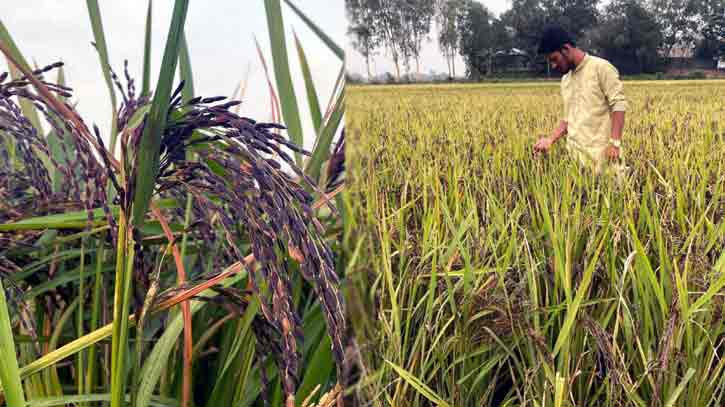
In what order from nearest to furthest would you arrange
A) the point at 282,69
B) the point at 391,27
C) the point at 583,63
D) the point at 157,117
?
the point at 157,117, the point at 282,69, the point at 391,27, the point at 583,63

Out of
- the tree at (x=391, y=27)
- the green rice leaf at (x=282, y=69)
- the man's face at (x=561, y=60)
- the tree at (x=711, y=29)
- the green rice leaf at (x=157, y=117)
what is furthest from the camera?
the tree at (x=711, y=29)

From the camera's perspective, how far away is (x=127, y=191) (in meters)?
0.28

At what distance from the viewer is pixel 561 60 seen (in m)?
0.67

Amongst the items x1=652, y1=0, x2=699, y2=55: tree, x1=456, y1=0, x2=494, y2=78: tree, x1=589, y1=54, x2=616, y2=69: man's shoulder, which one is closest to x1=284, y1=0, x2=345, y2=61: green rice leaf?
x1=456, y1=0, x2=494, y2=78: tree

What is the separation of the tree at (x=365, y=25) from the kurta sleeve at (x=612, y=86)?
314 mm

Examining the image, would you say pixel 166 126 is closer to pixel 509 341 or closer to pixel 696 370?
pixel 509 341

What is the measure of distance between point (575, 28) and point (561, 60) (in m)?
0.07

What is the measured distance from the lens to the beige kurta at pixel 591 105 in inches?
26.8

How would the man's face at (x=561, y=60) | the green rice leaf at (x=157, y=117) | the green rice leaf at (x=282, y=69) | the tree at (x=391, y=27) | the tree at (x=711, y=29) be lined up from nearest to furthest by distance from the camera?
the green rice leaf at (x=157, y=117)
the green rice leaf at (x=282, y=69)
the tree at (x=391, y=27)
the man's face at (x=561, y=60)
the tree at (x=711, y=29)

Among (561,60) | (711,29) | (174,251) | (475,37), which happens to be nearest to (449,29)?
(475,37)

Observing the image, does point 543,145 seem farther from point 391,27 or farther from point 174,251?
point 174,251

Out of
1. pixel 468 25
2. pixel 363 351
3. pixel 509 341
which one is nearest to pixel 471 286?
pixel 509 341

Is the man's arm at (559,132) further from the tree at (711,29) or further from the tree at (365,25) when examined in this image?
the tree at (365,25)

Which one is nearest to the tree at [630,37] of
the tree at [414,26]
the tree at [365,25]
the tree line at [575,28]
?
the tree line at [575,28]
